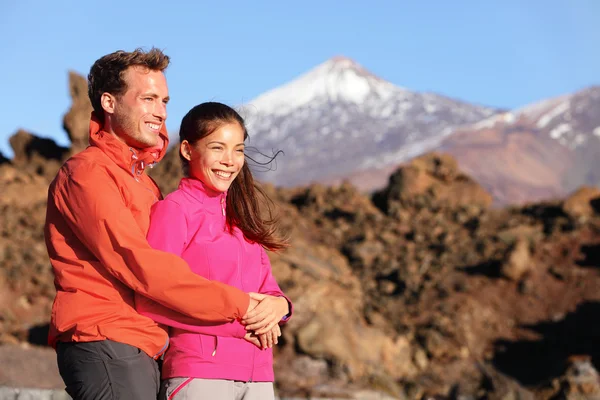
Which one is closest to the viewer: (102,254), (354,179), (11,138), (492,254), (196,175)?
(102,254)

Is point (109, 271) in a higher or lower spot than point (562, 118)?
lower

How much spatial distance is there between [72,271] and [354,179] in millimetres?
84264

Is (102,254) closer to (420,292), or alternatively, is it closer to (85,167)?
(85,167)

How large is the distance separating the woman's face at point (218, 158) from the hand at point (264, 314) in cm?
37

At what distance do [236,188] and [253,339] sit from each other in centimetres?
53

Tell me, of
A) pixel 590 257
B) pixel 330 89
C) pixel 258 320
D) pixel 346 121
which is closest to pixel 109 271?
pixel 258 320

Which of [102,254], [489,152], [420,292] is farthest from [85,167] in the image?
[489,152]

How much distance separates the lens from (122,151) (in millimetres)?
2459

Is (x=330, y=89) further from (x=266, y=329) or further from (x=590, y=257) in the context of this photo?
(x=266, y=329)

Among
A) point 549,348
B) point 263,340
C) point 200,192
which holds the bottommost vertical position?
point 549,348

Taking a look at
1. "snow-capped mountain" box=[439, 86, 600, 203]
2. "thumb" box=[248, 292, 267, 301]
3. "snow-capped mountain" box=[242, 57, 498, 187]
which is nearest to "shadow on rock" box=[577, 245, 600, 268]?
"thumb" box=[248, 292, 267, 301]

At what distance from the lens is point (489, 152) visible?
99.8 metres

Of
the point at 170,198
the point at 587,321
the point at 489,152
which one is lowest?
the point at 587,321

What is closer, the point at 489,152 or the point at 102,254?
the point at 102,254
